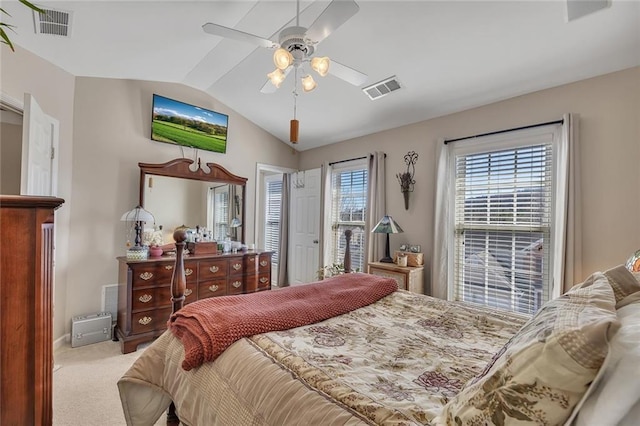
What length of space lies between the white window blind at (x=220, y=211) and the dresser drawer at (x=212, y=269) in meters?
0.55

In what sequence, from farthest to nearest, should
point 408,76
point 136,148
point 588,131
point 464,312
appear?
1. point 136,148
2. point 408,76
3. point 588,131
4. point 464,312

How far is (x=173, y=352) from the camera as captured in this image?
1.48 meters

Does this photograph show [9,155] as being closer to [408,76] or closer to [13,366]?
[13,366]

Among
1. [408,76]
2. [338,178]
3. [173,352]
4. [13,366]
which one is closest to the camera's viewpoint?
[13,366]

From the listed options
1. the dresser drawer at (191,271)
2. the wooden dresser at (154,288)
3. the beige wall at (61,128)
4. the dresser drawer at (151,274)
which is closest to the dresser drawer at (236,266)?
the wooden dresser at (154,288)

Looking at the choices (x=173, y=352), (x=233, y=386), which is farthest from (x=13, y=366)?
(x=233, y=386)

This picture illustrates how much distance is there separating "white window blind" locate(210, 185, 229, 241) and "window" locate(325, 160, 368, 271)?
1.57m

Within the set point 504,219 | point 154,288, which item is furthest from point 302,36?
point 154,288

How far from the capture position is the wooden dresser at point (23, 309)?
103 centimetres

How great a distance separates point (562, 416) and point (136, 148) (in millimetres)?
4071

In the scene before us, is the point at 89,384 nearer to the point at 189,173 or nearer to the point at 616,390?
the point at 189,173

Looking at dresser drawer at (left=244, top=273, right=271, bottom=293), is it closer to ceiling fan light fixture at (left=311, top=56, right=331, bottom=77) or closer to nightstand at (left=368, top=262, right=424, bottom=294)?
nightstand at (left=368, top=262, right=424, bottom=294)

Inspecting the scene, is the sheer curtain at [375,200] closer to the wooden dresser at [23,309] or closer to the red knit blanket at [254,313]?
the red knit blanket at [254,313]

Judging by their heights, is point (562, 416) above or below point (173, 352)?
above
